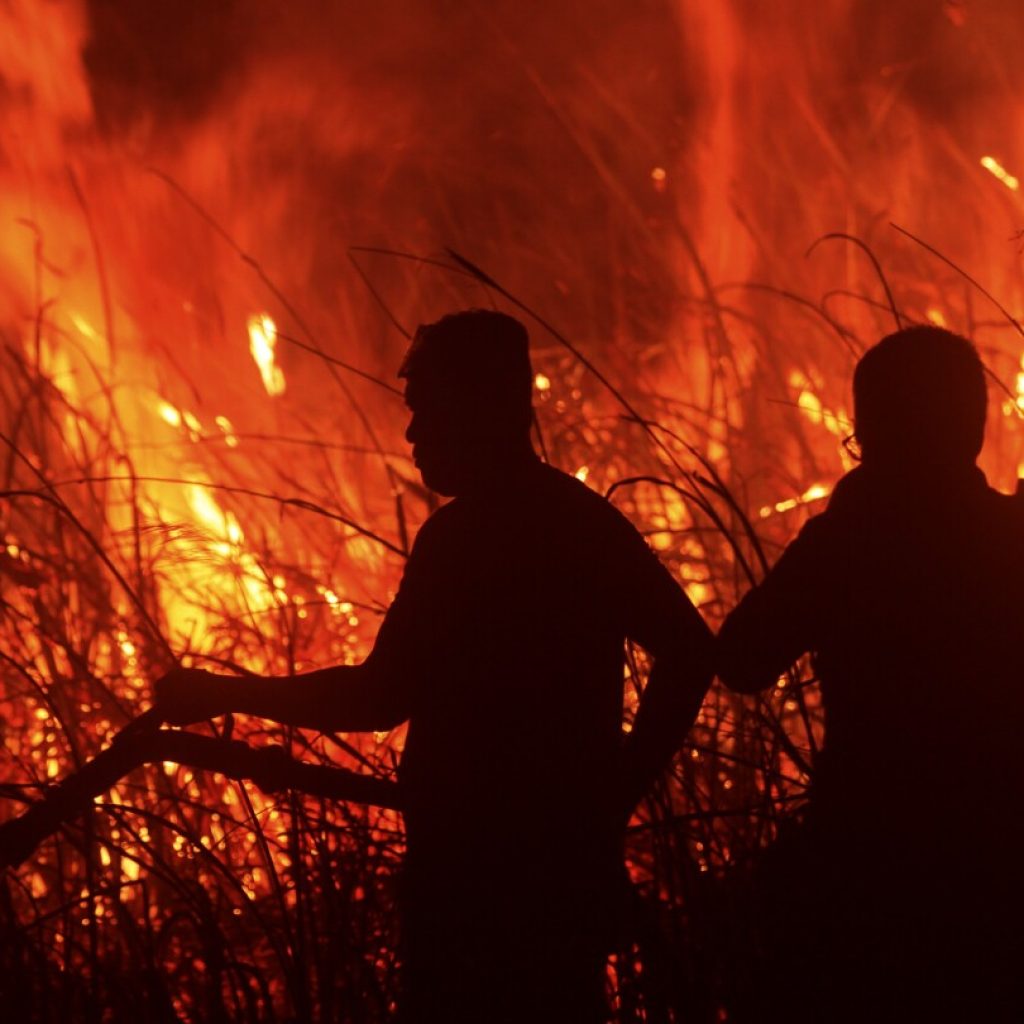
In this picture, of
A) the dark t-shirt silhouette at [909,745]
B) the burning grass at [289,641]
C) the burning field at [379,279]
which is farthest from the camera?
the burning field at [379,279]

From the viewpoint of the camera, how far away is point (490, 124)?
21.2 ft

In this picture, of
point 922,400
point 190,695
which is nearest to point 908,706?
point 922,400

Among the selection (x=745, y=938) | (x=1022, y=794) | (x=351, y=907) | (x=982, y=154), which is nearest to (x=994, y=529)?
(x=1022, y=794)

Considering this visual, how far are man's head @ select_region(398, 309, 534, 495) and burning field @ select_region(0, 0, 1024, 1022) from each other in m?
0.91

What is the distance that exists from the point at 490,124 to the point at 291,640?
435 cm

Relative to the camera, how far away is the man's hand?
165 centimetres

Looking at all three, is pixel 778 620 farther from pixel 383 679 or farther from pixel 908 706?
pixel 383 679

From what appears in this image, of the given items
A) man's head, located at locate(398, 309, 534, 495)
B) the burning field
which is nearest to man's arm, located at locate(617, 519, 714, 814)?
man's head, located at locate(398, 309, 534, 495)

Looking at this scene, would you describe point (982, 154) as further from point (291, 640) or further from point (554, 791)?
point (554, 791)

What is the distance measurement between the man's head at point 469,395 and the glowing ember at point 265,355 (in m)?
2.51

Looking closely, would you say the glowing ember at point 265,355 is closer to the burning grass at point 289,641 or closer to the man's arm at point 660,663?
the burning grass at point 289,641

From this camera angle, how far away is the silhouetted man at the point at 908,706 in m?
1.64

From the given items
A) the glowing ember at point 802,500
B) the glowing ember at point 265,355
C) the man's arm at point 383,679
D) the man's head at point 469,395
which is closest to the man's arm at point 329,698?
the man's arm at point 383,679

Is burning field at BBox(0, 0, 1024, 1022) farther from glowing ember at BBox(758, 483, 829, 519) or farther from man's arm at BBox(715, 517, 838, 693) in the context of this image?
man's arm at BBox(715, 517, 838, 693)
